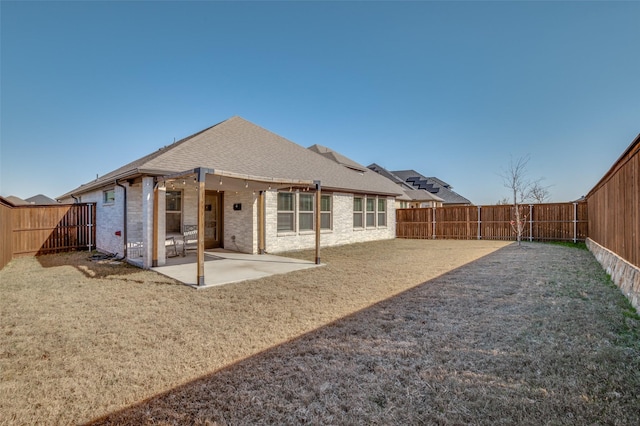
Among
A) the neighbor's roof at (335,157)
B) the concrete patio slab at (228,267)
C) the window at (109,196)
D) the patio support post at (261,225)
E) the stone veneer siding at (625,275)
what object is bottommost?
the concrete patio slab at (228,267)

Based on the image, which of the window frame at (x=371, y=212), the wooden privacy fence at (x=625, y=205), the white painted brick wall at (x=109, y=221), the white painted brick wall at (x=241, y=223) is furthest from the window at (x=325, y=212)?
the wooden privacy fence at (x=625, y=205)

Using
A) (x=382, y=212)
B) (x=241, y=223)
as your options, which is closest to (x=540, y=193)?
(x=382, y=212)

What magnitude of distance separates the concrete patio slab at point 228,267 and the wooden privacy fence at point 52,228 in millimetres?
6249

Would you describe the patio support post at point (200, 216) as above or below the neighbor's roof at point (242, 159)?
below

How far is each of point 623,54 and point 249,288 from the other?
13.8 meters

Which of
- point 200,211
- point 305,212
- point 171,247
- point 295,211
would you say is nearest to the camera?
point 200,211

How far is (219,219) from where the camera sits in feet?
39.4

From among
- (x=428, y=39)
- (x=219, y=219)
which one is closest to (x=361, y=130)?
(x=428, y=39)

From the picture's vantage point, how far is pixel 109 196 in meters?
11.3

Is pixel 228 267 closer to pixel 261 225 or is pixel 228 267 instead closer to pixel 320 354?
pixel 261 225

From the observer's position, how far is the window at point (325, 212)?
13398 mm

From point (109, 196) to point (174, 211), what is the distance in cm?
304

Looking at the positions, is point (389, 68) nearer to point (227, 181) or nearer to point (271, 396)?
point (227, 181)

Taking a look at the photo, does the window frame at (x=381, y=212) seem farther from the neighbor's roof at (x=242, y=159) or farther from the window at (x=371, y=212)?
the neighbor's roof at (x=242, y=159)
